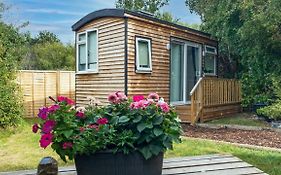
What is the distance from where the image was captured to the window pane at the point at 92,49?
921 cm

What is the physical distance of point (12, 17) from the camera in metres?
12.2

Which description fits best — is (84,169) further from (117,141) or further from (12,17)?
(12,17)

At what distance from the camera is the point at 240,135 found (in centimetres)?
674

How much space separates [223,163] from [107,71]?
20.9 feet

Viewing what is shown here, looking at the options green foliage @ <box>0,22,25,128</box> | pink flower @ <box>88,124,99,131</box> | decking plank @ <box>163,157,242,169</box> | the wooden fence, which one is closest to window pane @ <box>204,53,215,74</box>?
the wooden fence

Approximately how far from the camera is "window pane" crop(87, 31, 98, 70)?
9211 mm

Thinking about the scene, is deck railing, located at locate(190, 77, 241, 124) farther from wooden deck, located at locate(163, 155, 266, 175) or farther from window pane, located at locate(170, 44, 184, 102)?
wooden deck, located at locate(163, 155, 266, 175)

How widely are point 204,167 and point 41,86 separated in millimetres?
10126

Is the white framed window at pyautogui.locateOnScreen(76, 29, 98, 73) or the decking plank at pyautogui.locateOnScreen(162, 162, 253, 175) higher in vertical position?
the white framed window at pyautogui.locateOnScreen(76, 29, 98, 73)

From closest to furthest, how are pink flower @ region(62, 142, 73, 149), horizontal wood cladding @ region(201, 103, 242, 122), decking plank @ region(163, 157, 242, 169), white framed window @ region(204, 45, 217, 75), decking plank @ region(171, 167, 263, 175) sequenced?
pink flower @ region(62, 142, 73, 149), decking plank @ region(171, 167, 263, 175), decking plank @ region(163, 157, 242, 169), horizontal wood cladding @ region(201, 103, 242, 122), white framed window @ region(204, 45, 217, 75)

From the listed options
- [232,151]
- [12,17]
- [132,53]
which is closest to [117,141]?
[232,151]

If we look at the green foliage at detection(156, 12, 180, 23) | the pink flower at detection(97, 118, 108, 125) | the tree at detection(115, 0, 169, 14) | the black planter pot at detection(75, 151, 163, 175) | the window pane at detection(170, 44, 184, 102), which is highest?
the tree at detection(115, 0, 169, 14)

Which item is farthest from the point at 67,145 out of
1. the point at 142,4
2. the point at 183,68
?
the point at 142,4

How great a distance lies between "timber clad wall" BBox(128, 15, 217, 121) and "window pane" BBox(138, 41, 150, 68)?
0.65 ft
